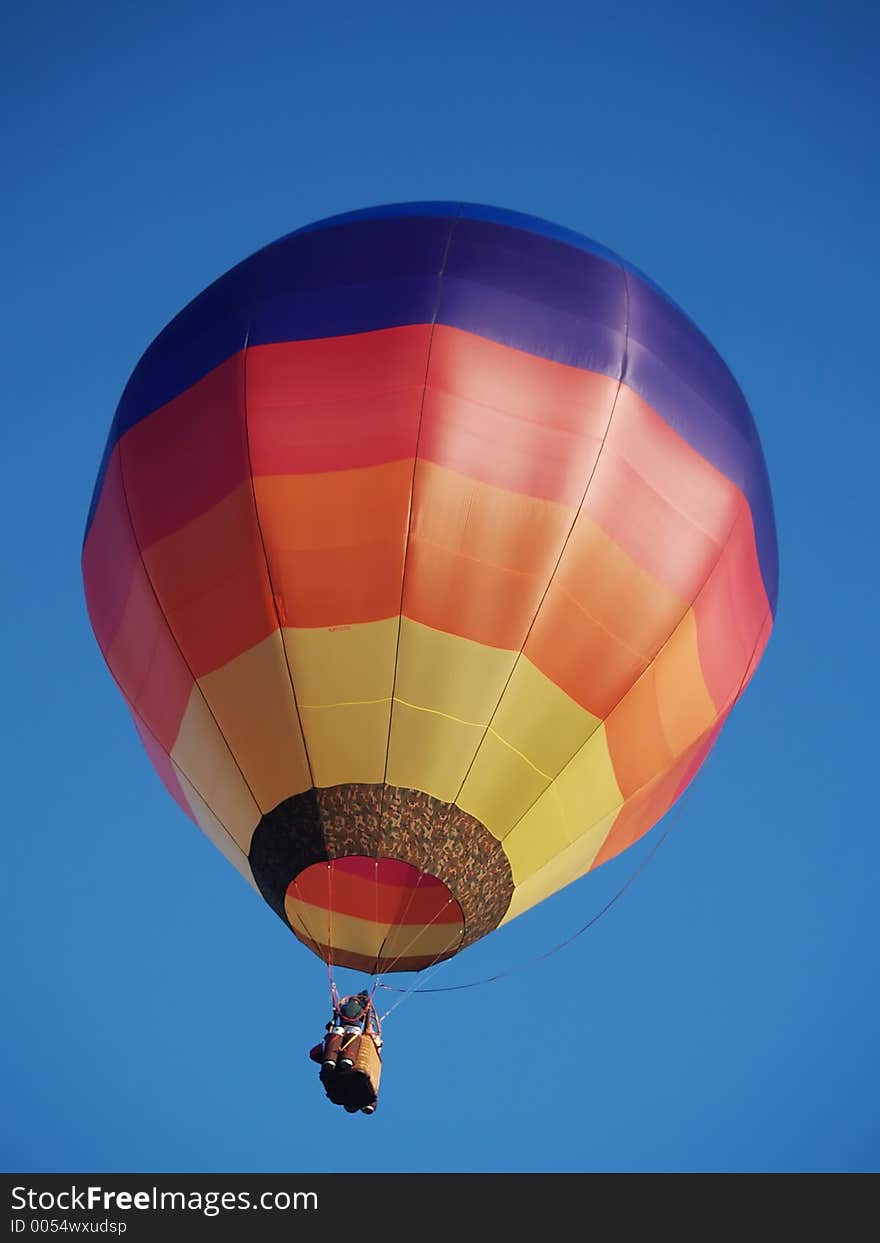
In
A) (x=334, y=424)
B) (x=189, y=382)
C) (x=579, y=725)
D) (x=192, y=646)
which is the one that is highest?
(x=189, y=382)

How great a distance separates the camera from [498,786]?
8180 mm

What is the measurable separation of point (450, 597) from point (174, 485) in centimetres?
160

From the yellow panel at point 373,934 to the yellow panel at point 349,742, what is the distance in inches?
31.2

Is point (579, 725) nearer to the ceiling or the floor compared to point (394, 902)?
nearer to the ceiling

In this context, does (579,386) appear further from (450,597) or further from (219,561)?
(219,561)

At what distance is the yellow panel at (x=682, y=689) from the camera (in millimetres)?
8609

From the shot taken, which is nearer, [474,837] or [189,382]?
[474,837]

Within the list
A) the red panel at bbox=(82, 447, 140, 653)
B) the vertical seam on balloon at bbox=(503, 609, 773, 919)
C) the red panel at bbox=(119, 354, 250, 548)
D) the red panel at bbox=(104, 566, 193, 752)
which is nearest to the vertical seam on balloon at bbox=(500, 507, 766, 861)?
the vertical seam on balloon at bbox=(503, 609, 773, 919)

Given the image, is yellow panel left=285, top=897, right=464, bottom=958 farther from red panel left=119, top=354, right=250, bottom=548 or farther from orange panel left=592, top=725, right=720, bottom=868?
red panel left=119, top=354, right=250, bottom=548

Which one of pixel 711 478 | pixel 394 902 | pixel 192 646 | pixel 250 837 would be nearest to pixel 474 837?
pixel 394 902

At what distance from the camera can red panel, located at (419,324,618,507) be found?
819 cm

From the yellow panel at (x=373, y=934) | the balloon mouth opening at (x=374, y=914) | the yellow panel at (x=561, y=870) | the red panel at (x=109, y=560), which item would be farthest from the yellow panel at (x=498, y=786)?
the red panel at (x=109, y=560)

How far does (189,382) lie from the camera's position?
28.7 feet

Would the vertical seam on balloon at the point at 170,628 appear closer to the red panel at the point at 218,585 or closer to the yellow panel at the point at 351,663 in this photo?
the red panel at the point at 218,585
